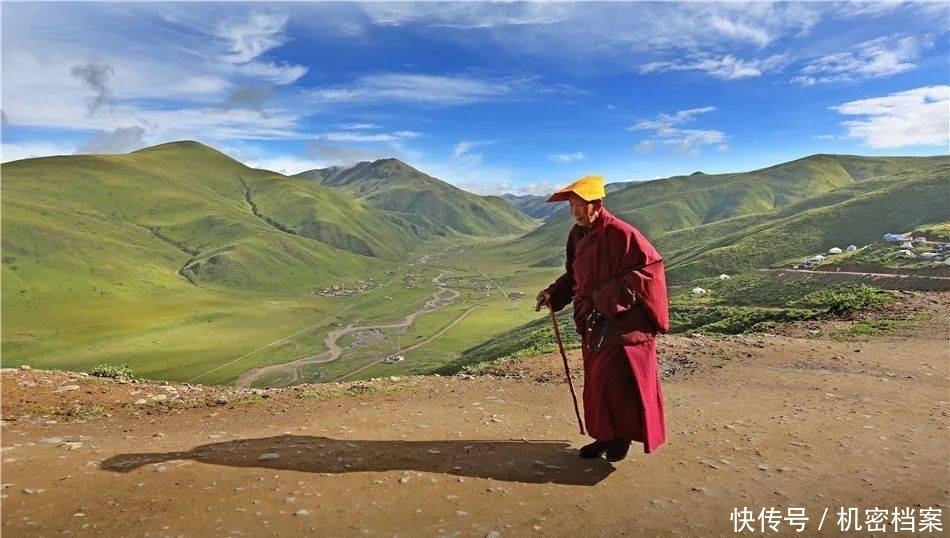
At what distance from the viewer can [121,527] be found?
17.8ft

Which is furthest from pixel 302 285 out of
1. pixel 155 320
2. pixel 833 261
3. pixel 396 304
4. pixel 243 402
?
→ pixel 243 402

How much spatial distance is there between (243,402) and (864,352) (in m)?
16.4

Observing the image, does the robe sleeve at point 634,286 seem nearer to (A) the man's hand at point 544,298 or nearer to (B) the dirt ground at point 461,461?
(A) the man's hand at point 544,298

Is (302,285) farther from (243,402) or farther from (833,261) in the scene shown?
(243,402)

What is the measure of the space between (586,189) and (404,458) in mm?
4813

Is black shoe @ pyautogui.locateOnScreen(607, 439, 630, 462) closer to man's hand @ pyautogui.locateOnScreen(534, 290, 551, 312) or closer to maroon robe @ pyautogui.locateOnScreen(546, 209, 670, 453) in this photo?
maroon robe @ pyautogui.locateOnScreen(546, 209, 670, 453)

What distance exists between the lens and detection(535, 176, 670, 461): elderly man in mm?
7016

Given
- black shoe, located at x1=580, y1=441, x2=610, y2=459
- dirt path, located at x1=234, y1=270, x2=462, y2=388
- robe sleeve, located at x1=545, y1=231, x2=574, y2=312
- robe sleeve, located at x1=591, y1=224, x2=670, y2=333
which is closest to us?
robe sleeve, located at x1=591, y1=224, x2=670, y2=333

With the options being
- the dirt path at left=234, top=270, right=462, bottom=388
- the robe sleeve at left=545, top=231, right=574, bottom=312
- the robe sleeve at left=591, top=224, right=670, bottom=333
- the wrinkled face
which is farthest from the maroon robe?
the dirt path at left=234, top=270, right=462, bottom=388

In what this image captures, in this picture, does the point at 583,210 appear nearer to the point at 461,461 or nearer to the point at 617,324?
the point at 617,324

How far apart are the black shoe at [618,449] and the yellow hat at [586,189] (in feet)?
11.5

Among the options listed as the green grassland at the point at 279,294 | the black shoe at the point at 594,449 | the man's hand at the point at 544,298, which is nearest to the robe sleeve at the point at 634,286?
the man's hand at the point at 544,298

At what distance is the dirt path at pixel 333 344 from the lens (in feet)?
303

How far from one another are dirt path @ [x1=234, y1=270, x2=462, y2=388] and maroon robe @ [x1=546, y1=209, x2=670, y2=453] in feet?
212
